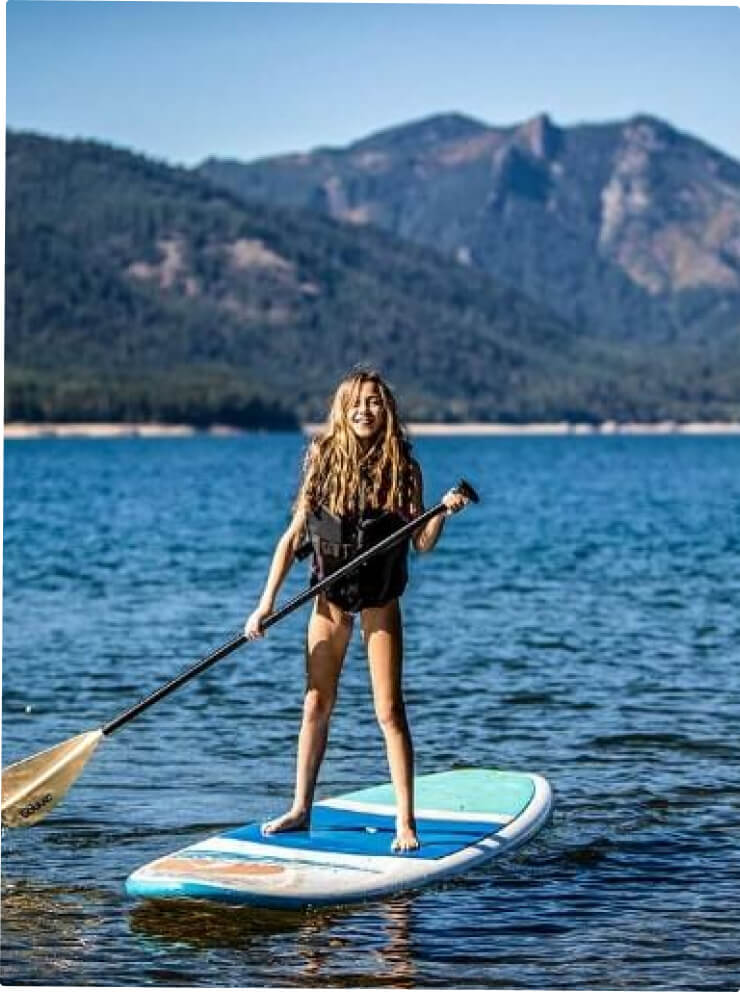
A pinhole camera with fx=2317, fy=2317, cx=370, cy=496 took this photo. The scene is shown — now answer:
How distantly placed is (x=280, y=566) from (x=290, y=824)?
1449 millimetres

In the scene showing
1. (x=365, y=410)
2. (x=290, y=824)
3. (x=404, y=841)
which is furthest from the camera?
(x=290, y=824)

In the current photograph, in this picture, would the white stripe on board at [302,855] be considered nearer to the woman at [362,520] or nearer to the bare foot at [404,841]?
the bare foot at [404,841]

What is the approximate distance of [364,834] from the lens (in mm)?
10938

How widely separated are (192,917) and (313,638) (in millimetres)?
1326

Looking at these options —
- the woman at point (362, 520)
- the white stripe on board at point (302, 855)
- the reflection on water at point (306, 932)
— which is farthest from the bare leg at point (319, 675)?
the reflection on water at point (306, 932)

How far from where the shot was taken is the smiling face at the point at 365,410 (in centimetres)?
993

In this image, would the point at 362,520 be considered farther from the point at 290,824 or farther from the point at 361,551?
the point at 290,824

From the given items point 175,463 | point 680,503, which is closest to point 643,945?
point 680,503

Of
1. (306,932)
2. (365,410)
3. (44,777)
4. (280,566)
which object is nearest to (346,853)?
(306,932)

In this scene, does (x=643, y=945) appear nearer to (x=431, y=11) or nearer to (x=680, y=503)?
(x=431, y=11)

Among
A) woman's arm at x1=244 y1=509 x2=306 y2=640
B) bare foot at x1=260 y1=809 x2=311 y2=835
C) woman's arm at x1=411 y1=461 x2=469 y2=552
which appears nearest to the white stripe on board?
bare foot at x1=260 y1=809 x2=311 y2=835

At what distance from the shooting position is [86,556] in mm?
41188

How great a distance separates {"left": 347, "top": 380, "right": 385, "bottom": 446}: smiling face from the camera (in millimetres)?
9930

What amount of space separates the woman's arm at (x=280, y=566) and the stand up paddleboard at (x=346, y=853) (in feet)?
3.43
